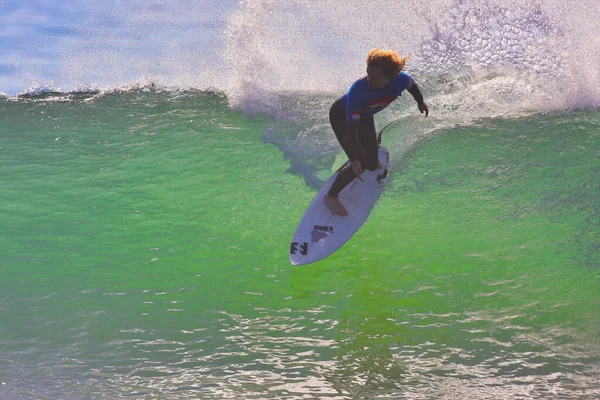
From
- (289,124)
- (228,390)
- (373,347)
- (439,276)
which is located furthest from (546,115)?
(228,390)

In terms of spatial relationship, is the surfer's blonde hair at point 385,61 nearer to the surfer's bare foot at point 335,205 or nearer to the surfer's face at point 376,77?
Answer: the surfer's face at point 376,77

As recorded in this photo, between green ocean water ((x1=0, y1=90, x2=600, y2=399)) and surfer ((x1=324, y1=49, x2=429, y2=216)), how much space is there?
0.62 metres

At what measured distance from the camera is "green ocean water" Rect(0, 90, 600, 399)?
372 cm

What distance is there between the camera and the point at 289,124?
7742 millimetres

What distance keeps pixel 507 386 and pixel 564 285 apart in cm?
139

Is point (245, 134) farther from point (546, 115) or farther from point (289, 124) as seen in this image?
point (546, 115)

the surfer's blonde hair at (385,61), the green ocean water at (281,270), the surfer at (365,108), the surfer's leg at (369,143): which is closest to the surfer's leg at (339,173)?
the surfer at (365,108)

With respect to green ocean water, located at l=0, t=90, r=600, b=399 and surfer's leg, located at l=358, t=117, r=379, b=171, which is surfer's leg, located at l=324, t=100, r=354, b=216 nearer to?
surfer's leg, located at l=358, t=117, r=379, b=171

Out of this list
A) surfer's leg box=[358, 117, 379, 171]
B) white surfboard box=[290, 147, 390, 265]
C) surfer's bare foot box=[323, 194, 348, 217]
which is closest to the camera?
surfer's leg box=[358, 117, 379, 171]

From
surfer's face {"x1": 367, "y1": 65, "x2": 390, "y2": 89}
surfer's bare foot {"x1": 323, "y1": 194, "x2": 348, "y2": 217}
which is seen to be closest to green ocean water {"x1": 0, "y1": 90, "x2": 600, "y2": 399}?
surfer's bare foot {"x1": 323, "y1": 194, "x2": 348, "y2": 217}

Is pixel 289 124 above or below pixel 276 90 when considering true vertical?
below

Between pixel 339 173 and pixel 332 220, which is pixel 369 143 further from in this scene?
pixel 332 220

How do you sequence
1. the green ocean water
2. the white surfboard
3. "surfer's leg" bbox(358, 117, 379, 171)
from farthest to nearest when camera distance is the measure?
the white surfboard < "surfer's leg" bbox(358, 117, 379, 171) < the green ocean water

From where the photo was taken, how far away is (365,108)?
15.1 ft
